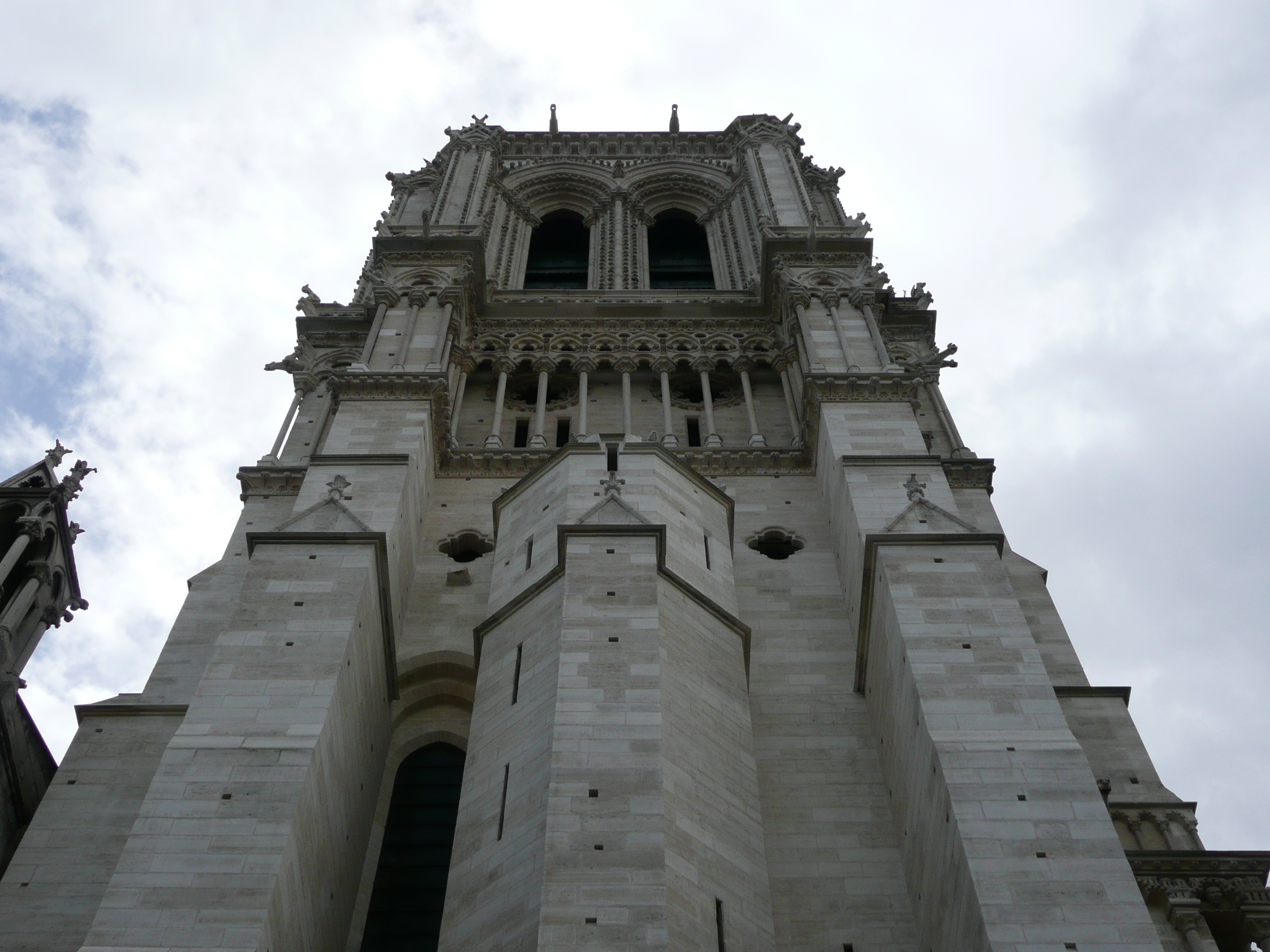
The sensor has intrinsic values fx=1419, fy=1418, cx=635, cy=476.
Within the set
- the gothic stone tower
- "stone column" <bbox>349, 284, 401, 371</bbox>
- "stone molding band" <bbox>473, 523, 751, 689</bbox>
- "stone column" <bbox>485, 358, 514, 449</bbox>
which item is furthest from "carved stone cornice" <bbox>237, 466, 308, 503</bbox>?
"stone molding band" <bbox>473, 523, 751, 689</bbox>

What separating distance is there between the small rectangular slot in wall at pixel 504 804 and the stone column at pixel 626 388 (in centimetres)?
1106

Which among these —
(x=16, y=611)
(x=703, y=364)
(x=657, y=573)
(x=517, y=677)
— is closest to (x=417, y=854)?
(x=517, y=677)

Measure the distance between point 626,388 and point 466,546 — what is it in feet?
19.3

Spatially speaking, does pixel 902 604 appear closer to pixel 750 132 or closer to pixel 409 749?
pixel 409 749

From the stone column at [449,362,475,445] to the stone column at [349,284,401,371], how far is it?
6.00 feet

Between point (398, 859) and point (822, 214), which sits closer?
point (398, 859)

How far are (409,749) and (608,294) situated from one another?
14.2 metres

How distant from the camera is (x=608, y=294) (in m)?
32.1

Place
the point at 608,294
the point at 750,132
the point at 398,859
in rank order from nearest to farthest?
the point at 398,859
the point at 608,294
the point at 750,132

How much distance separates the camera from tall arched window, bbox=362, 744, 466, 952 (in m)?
17.8

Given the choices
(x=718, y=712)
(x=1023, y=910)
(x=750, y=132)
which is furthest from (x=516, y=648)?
(x=750, y=132)

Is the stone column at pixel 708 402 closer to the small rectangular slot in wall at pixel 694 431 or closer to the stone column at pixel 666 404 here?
the small rectangular slot in wall at pixel 694 431

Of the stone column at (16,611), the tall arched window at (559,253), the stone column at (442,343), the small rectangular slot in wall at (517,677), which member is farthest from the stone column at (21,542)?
the tall arched window at (559,253)

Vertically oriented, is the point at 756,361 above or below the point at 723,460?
above
